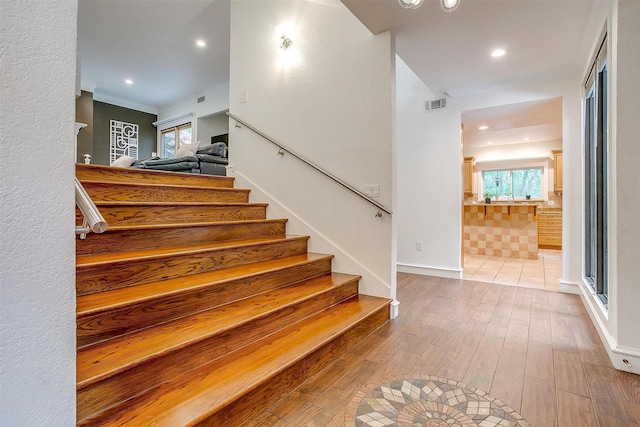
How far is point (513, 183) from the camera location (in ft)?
27.6

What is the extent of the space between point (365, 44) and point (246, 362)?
2.85m

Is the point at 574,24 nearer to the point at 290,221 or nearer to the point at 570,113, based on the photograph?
the point at 570,113

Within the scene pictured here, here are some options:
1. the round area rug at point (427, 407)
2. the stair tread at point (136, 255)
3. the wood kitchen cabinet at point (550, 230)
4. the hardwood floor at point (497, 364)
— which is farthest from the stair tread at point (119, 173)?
the wood kitchen cabinet at point (550, 230)

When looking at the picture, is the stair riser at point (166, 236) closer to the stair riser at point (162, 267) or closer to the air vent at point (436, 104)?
the stair riser at point (162, 267)

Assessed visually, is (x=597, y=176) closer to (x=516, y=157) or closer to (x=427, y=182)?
(x=427, y=182)

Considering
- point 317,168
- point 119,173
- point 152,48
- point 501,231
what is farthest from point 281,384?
point 152,48

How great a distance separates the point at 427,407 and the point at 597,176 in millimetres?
2780

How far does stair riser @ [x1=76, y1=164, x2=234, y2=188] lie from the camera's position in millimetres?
2605

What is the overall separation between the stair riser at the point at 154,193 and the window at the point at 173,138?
603 cm

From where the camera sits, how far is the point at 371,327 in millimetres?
2508

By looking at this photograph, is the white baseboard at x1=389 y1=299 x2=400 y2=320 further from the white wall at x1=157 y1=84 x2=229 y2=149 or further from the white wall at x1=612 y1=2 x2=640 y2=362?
the white wall at x1=157 y1=84 x2=229 y2=149

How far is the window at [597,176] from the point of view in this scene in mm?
2721

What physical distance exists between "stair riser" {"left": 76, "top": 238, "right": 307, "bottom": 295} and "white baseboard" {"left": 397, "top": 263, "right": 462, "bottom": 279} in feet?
8.45

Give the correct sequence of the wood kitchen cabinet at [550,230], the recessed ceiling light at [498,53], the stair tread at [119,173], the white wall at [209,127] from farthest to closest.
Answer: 1. the white wall at [209,127]
2. the wood kitchen cabinet at [550,230]
3. the recessed ceiling light at [498,53]
4. the stair tread at [119,173]
